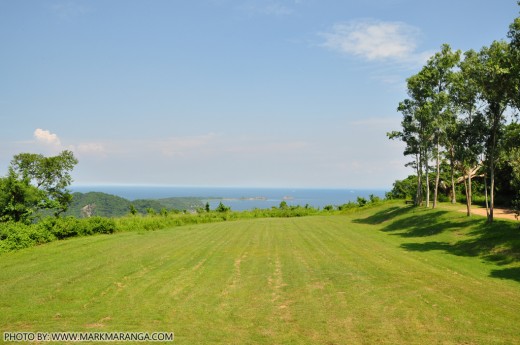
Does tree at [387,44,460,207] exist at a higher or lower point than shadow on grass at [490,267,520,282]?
higher

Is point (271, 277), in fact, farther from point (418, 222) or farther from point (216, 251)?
point (418, 222)

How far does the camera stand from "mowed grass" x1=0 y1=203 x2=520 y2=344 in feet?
36.7

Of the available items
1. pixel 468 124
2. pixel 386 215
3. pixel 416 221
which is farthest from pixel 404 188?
pixel 468 124

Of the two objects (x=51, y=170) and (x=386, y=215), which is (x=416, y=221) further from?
(x=51, y=170)

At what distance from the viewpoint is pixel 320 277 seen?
17750mm

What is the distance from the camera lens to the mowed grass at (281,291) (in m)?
11.2

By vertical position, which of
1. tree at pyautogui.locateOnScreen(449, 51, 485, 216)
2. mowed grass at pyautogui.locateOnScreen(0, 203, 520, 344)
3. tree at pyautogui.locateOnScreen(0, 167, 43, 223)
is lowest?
mowed grass at pyautogui.locateOnScreen(0, 203, 520, 344)

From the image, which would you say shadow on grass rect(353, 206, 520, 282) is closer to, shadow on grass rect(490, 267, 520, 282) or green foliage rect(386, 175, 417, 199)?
shadow on grass rect(490, 267, 520, 282)

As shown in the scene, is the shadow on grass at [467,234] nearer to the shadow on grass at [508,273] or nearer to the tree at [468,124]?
the shadow on grass at [508,273]

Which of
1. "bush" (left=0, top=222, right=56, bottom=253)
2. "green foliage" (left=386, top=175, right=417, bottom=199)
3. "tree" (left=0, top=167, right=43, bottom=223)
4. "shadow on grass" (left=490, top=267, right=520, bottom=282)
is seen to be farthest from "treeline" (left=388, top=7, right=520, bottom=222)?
"tree" (left=0, top=167, right=43, bottom=223)

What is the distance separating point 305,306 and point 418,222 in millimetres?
29091

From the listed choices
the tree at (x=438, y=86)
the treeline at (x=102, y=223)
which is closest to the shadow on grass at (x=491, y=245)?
the tree at (x=438, y=86)

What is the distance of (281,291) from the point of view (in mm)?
15414

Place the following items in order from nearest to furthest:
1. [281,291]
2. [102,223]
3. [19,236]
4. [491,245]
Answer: [281,291] → [491,245] → [19,236] → [102,223]
